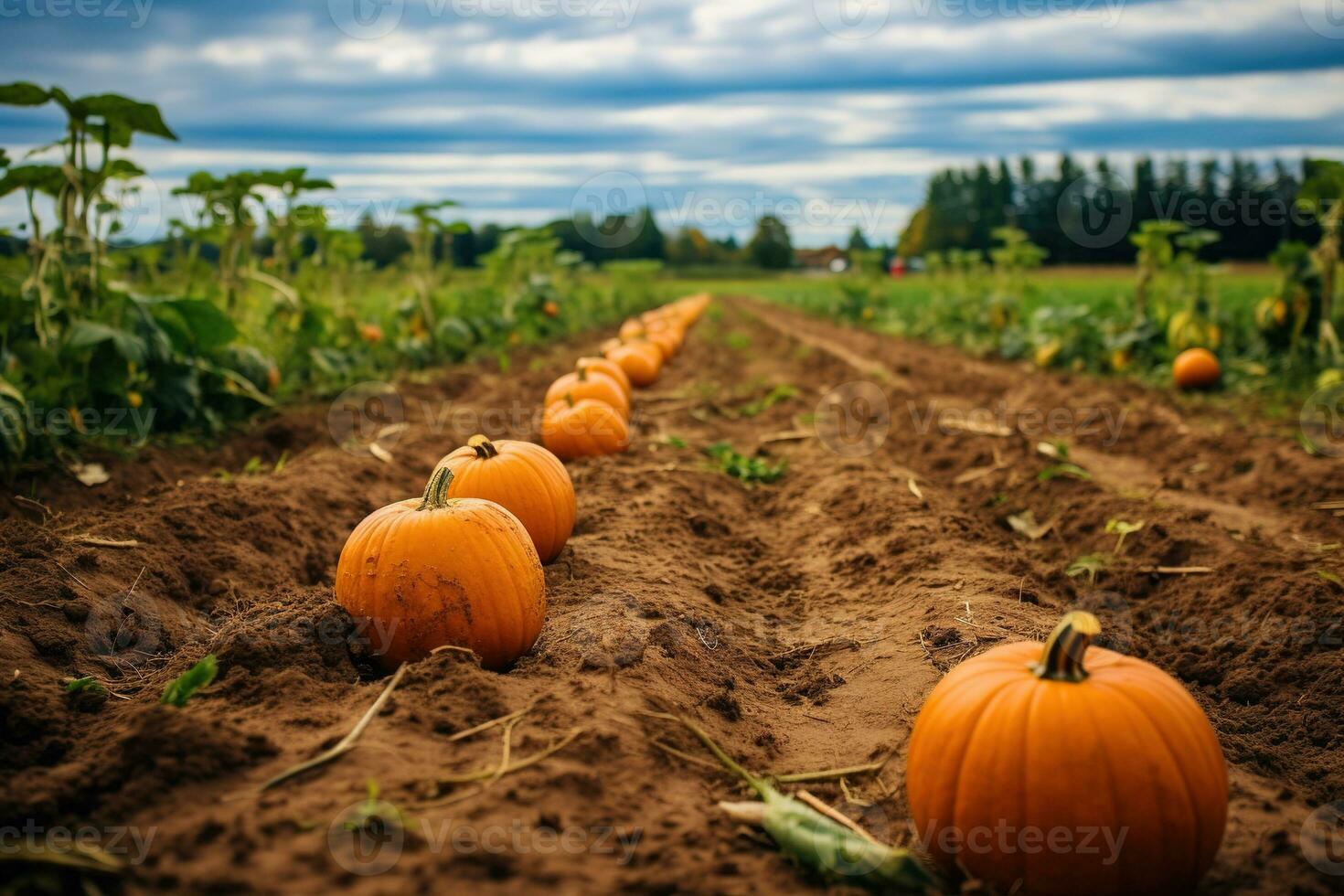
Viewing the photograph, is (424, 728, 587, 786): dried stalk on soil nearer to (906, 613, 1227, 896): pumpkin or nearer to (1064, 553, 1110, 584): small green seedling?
(906, 613, 1227, 896): pumpkin

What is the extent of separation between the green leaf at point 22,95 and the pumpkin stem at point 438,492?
4024 millimetres

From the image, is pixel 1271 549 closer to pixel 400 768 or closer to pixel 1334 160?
pixel 400 768

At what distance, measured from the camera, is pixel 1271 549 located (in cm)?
529

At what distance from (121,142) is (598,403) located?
3705 mm

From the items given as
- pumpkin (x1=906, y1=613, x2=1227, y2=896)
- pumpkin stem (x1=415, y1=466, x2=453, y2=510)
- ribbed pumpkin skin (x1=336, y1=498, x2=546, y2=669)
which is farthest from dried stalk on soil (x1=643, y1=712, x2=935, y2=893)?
pumpkin stem (x1=415, y1=466, x2=453, y2=510)

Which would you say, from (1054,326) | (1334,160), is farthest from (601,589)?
(1054,326)

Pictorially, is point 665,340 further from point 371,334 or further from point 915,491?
point 915,491

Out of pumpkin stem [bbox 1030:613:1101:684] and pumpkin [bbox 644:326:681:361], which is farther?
pumpkin [bbox 644:326:681:361]

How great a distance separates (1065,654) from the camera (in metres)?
2.45

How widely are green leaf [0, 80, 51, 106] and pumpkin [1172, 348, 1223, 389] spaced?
1178cm

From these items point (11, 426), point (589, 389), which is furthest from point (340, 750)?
point (589, 389)

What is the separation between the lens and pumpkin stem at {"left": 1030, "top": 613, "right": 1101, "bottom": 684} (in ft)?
7.98

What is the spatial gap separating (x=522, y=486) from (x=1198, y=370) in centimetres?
1001
